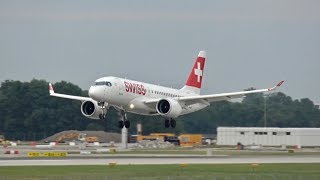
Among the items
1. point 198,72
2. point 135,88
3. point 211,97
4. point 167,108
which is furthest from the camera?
point 198,72

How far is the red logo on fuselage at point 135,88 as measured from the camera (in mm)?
104688

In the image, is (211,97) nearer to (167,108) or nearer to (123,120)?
(167,108)

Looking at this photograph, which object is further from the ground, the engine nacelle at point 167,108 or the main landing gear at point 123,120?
the engine nacelle at point 167,108

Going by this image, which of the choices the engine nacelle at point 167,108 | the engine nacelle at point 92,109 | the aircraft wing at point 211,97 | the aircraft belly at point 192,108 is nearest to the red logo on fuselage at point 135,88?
the engine nacelle at point 167,108

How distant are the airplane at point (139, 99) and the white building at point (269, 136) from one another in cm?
5367

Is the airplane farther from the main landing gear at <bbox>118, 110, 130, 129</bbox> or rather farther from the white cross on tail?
the white cross on tail

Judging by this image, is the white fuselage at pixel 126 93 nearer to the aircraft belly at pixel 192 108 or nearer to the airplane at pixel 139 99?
the airplane at pixel 139 99

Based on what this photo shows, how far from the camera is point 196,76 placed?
12331 cm

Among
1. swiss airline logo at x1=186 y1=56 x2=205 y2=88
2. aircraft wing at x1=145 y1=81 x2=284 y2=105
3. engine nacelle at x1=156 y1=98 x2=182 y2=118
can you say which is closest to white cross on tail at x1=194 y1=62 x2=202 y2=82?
swiss airline logo at x1=186 y1=56 x2=205 y2=88

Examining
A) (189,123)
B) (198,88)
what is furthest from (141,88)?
(189,123)

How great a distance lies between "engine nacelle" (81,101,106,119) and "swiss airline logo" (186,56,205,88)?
54.5 feet

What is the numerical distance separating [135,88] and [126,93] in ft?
6.59

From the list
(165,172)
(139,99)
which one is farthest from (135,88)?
(165,172)

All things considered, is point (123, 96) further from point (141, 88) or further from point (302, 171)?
point (302, 171)
